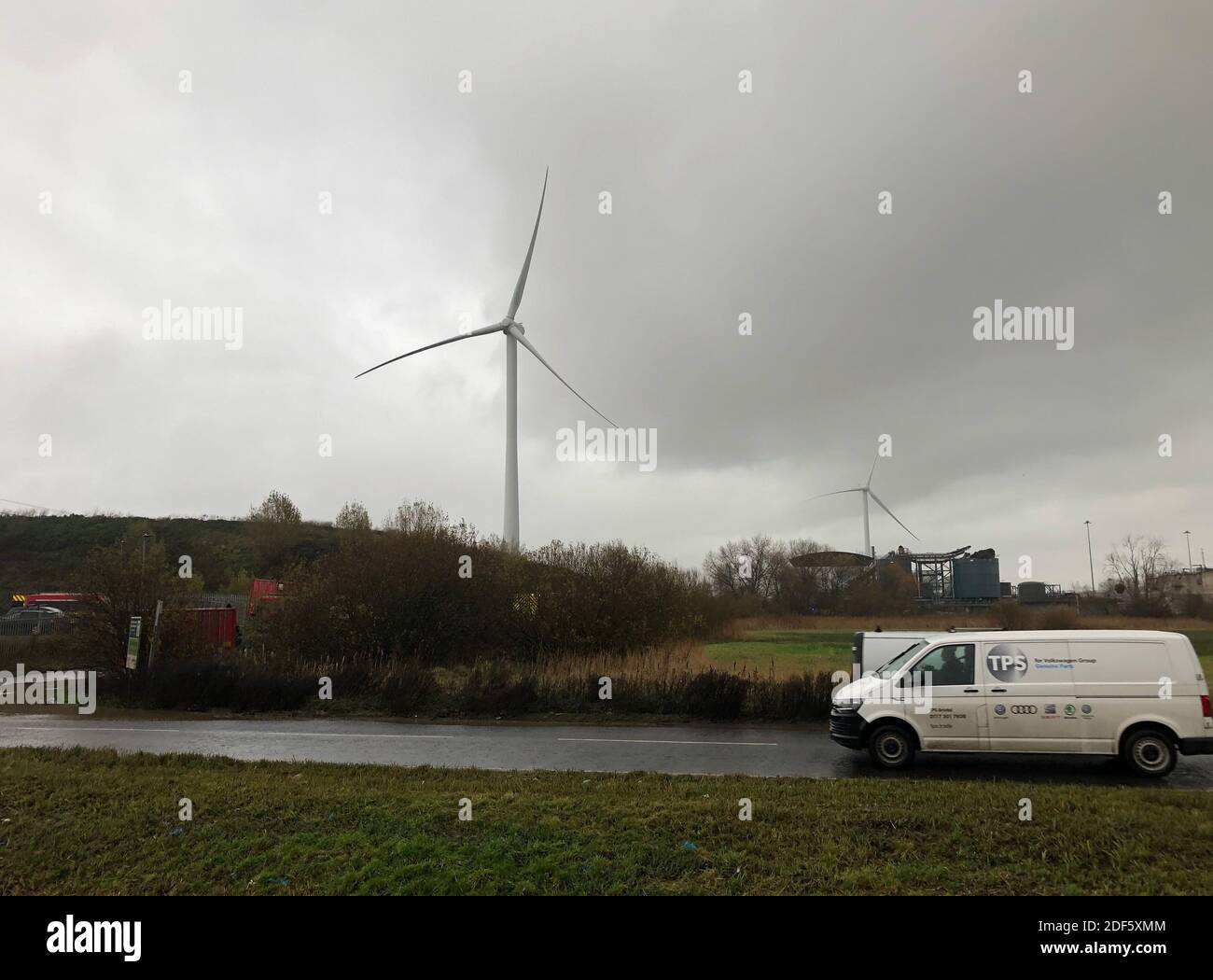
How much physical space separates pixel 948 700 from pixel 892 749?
1.07 meters

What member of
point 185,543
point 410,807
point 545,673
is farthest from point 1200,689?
point 185,543

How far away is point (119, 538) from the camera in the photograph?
83.2m

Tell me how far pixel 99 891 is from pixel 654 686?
1383 centimetres

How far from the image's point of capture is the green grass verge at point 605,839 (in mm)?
5945

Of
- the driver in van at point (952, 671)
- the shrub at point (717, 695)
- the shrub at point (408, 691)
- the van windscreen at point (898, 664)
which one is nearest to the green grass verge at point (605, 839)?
the driver in van at point (952, 671)

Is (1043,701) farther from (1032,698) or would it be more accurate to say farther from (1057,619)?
(1057,619)

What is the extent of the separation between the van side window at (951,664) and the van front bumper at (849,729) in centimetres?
113

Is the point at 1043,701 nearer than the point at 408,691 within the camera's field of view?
Yes

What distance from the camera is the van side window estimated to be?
11367mm

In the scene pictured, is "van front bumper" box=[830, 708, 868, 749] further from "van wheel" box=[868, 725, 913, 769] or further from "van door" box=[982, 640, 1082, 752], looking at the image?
"van door" box=[982, 640, 1082, 752]

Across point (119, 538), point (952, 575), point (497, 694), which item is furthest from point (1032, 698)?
point (119, 538)

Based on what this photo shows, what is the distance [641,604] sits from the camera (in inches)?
1142

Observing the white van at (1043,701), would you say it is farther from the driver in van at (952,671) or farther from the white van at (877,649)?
the white van at (877,649)
